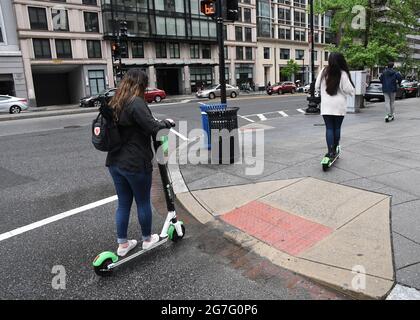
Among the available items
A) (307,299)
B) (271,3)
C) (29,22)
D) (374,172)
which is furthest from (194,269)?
(271,3)

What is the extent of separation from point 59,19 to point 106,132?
130ft

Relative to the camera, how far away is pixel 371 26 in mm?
20234

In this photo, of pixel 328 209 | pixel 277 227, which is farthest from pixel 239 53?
pixel 277 227

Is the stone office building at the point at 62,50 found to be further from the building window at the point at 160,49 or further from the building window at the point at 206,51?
the building window at the point at 206,51

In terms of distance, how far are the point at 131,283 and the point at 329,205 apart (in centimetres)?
274

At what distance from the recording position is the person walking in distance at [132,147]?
10.6 ft

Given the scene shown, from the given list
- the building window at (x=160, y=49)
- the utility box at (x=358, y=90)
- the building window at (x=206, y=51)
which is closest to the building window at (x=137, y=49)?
the building window at (x=160, y=49)

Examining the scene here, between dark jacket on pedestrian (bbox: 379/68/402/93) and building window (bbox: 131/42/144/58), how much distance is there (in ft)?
118

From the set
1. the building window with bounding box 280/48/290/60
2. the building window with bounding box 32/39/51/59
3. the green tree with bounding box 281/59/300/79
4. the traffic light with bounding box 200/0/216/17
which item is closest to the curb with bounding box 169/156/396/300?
the traffic light with bounding box 200/0/216/17

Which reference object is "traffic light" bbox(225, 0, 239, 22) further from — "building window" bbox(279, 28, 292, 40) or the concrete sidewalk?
"building window" bbox(279, 28, 292, 40)

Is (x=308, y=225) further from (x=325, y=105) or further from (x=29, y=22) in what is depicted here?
(x=29, y=22)

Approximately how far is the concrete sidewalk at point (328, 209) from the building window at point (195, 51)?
Result: 42.3 metres

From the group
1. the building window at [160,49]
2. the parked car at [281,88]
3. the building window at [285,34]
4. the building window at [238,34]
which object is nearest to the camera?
the parked car at [281,88]

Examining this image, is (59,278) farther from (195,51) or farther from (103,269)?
(195,51)
